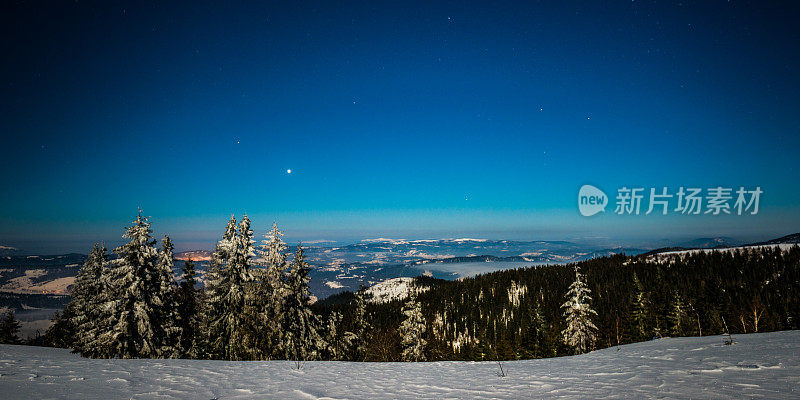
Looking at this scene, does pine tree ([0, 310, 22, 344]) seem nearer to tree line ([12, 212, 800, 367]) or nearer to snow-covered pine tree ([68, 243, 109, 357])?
tree line ([12, 212, 800, 367])

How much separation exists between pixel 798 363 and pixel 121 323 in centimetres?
2956

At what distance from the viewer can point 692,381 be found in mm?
6039

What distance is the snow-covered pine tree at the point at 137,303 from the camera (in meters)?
20.5

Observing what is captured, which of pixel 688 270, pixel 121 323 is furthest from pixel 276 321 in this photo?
pixel 688 270

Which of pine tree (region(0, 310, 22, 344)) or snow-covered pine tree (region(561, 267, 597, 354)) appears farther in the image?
snow-covered pine tree (region(561, 267, 597, 354))

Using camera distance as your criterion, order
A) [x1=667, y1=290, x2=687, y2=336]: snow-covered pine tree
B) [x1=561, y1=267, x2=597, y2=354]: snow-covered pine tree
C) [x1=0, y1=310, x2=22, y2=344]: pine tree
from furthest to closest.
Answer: [x1=561, y1=267, x2=597, y2=354]: snow-covered pine tree < [x1=0, y1=310, x2=22, y2=344]: pine tree < [x1=667, y1=290, x2=687, y2=336]: snow-covered pine tree

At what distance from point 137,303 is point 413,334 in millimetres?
26635

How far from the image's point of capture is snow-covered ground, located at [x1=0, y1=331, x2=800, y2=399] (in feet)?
19.0

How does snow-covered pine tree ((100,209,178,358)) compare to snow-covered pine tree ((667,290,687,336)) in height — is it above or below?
above

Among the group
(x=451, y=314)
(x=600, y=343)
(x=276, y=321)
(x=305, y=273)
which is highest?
(x=305, y=273)

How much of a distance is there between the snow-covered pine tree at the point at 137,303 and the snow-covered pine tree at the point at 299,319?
7.88 meters

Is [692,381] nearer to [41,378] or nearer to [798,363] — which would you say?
[798,363]

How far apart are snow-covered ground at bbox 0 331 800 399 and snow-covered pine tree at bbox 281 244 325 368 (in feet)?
45.2

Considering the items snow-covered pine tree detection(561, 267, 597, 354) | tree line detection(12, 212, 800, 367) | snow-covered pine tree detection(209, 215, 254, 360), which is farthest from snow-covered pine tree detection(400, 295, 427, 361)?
snow-covered pine tree detection(209, 215, 254, 360)
